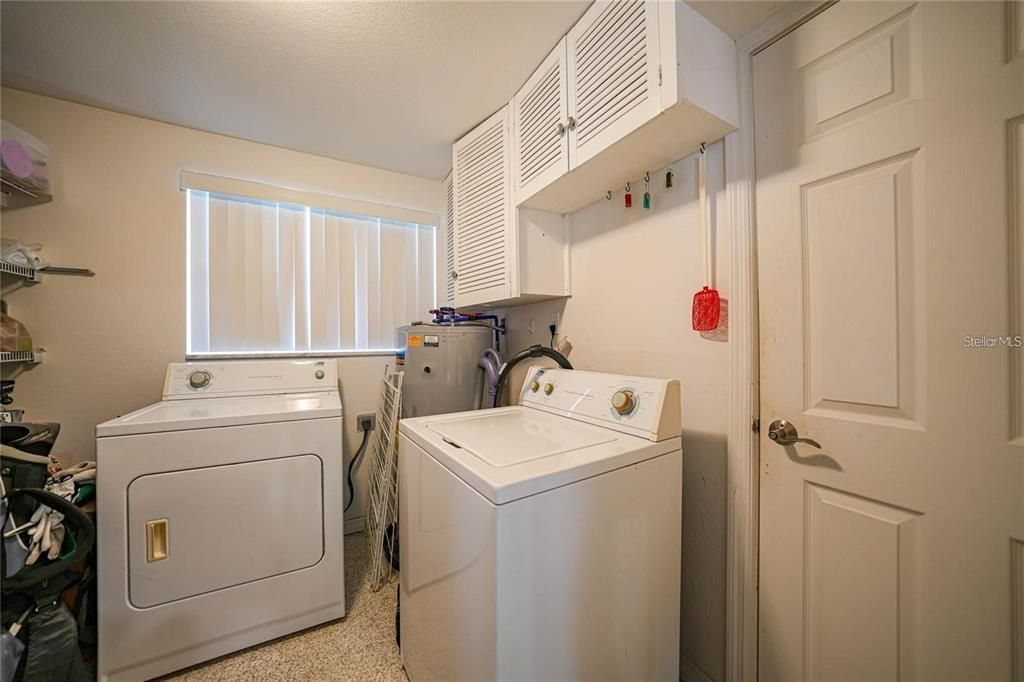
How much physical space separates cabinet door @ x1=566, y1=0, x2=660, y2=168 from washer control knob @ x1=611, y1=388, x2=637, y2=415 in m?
0.81

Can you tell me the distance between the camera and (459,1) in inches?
46.8

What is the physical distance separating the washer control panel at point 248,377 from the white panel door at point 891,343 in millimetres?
2131

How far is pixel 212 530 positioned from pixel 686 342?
1.94 meters

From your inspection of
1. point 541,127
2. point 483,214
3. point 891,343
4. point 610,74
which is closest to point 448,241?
point 483,214

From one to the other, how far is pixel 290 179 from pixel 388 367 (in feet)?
4.23

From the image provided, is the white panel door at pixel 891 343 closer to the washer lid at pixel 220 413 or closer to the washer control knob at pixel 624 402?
the washer control knob at pixel 624 402

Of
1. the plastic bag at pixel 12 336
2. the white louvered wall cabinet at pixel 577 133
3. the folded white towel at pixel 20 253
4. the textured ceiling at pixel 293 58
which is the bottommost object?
the plastic bag at pixel 12 336

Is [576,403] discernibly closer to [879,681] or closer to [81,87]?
[879,681]

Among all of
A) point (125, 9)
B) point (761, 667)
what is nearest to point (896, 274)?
point (761, 667)

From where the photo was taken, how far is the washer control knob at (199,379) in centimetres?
176

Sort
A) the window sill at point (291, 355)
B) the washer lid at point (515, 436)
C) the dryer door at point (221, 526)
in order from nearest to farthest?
1. the washer lid at point (515, 436)
2. the dryer door at point (221, 526)
3. the window sill at point (291, 355)

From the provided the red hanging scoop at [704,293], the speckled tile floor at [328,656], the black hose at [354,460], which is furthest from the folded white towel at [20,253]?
the red hanging scoop at [704,293]

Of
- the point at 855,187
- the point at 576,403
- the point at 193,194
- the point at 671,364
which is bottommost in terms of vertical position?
the point at 576,403

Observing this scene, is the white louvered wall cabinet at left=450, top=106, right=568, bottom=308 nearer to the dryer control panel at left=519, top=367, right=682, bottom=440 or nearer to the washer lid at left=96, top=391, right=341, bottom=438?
the dryer control panel at left=519, top=367, right=682, bottom=440
